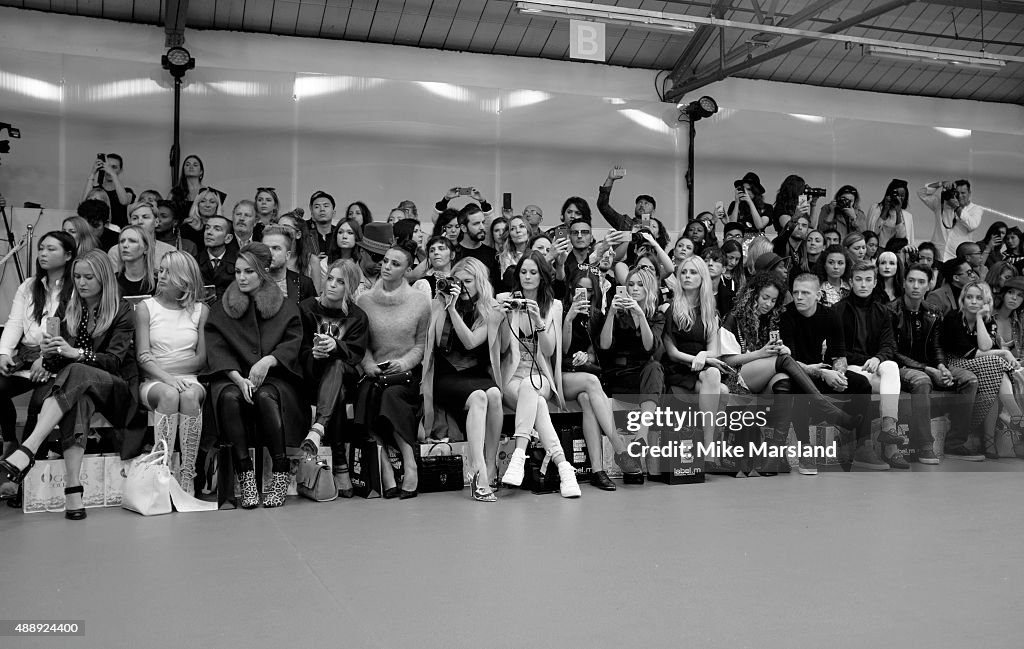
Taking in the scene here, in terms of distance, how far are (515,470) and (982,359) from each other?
362 cm

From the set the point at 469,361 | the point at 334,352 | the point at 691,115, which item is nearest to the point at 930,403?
the point at 469,361

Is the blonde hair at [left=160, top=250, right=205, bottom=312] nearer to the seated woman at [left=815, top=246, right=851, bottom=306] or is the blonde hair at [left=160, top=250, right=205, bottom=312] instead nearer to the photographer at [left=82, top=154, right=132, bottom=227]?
the photographer at [left=82, top=154, right=132, bottom=227]

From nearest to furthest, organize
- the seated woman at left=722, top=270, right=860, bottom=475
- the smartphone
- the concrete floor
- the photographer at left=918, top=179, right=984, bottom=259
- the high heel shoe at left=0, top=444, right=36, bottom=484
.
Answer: the concrete floor < the high heel shoe at left=0, top=444, right=36, bottom=484 < the smartphone < the seated woman at left=722, top=270, right=860, bottom=475 < the photographer at left=918, top=179, right=984, bottom=259

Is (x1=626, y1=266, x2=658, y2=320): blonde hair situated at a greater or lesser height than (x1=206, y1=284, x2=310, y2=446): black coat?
greater

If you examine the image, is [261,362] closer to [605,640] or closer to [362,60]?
[605,640]

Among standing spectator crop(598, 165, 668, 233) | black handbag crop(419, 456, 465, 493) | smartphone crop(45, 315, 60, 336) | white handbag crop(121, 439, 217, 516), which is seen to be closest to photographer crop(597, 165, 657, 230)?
standing spectator crop(598, 165, 668, 233)

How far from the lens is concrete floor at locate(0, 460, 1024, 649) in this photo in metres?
2.54

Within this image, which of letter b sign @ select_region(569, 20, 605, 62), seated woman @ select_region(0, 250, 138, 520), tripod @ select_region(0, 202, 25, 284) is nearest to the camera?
seated woman @ select_region(0, 250, 138, 520)

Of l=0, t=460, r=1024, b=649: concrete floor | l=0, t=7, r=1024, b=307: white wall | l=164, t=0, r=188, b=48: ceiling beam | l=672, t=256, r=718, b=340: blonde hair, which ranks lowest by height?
l=0, t=460, r=1024, b=649: concrete floor

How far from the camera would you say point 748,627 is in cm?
258

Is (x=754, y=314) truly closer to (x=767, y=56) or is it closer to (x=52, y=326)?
(x=52, y=326)

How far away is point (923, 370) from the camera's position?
6.23 metres

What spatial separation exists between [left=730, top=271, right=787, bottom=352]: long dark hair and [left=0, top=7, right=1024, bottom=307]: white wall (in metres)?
4.62

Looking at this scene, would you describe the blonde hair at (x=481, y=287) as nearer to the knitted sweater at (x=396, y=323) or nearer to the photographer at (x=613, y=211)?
the knitted sweater at (x=396, y=323)
